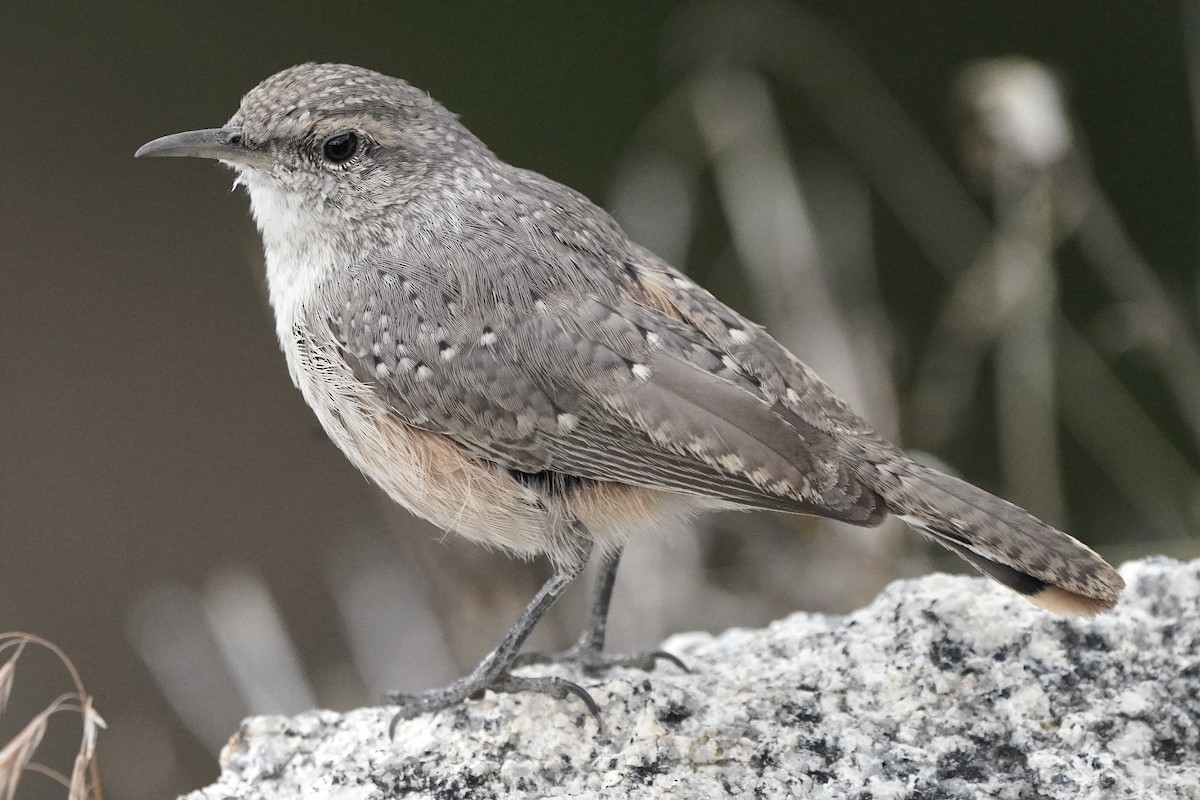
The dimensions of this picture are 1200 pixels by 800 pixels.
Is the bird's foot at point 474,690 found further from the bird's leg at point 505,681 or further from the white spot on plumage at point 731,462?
the white spot on plumage at point 731,462

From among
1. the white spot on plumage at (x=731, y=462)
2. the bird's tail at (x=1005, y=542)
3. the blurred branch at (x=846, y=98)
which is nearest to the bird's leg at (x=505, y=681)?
the white spot on plumage at (x=731, y=462)

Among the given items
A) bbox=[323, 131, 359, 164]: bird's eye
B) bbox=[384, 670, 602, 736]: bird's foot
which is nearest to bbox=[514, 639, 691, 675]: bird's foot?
bbox=[384, 670, 602, 736]: bird's foot

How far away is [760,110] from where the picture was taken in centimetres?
576

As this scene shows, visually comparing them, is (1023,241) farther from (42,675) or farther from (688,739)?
(42,675)

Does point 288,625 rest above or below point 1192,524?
below

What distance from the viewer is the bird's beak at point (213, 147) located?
12.2 ft

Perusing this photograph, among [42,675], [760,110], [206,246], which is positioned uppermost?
[760,110]

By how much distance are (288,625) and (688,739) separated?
164 inches

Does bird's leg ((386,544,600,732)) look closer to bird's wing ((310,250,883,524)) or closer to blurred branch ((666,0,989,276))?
bird's wing ((310,250,883,524))

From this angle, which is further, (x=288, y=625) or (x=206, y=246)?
(x=206, y=246)

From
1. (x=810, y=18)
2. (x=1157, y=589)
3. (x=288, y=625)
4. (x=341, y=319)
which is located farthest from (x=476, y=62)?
(x=1157, y=589)

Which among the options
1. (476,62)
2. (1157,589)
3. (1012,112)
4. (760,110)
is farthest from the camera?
(476,62)

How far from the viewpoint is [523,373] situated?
336cm

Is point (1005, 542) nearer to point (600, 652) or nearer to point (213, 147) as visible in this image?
point (600, 652)
